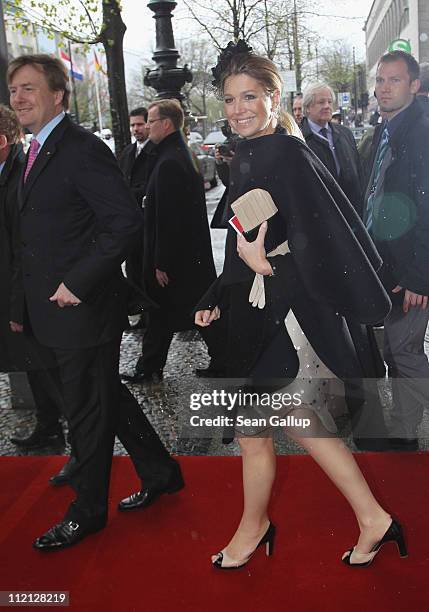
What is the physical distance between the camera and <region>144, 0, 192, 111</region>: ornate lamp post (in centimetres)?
423

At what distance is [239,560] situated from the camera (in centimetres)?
254

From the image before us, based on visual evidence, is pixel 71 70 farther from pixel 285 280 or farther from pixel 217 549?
pixel 217 549

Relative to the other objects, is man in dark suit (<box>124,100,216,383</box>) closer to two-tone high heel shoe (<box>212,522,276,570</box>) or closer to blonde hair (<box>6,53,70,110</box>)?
blonde hair (<box>6,53,70,110</box>)

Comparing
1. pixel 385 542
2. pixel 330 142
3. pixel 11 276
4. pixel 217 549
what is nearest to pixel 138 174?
pixel 330 142

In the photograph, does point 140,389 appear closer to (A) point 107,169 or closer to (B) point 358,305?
(A) point 107,169

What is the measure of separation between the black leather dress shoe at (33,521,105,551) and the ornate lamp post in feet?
9.25

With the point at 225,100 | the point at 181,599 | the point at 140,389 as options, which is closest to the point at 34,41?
the point at 140,389

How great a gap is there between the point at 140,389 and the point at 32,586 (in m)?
2.18

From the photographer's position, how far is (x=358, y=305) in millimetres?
2338

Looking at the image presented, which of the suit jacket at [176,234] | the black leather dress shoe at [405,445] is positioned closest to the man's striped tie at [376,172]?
the black leather dress shoe at [405,445]

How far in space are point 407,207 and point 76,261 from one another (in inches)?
59.7

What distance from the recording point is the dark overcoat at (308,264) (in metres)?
2.25

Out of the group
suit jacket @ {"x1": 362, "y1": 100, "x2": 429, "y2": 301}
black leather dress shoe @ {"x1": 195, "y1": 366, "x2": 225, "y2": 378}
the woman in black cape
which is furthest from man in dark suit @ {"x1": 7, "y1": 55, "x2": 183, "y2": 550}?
black leather dress shoe @ {"x1": 195, "y1": 366, "x2": 225, "y2": 378}

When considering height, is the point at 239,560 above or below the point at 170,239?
below
